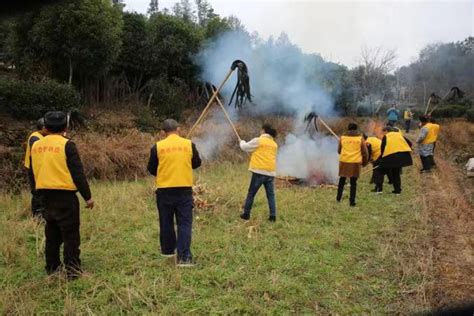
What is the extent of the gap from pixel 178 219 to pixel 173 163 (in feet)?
2.45

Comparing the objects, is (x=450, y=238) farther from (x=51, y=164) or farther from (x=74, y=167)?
(x=51, y=164)

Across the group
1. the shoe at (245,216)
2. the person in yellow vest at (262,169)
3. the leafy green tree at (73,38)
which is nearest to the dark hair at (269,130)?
the person in yellow vest at (262,169)

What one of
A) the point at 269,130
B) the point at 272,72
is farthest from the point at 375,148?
the point at 272,72

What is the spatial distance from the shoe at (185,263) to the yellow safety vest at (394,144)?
284 inches

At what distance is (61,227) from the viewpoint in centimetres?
500

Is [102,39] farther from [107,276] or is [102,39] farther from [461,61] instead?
[461,61]

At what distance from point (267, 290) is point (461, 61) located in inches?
790

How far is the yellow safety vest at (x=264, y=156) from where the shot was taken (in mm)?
8023

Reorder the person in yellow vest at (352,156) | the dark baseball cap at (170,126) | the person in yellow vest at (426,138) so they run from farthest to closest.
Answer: the person in yellow vest at (426,138) → the person in yellow vest at (352,156) → the dark baseball cap at (170,126)

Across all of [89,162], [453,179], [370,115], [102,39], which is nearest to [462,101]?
[370,115]

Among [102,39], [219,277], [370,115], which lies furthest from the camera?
[370,115]

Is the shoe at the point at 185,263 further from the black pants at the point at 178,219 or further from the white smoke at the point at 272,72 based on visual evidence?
the white smoke at the point at 272,72

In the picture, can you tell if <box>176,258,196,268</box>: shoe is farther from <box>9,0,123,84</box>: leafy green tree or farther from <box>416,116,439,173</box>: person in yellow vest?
<box>9,0,123,84</box>: leafy green tree

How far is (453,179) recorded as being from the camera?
1316 cm
